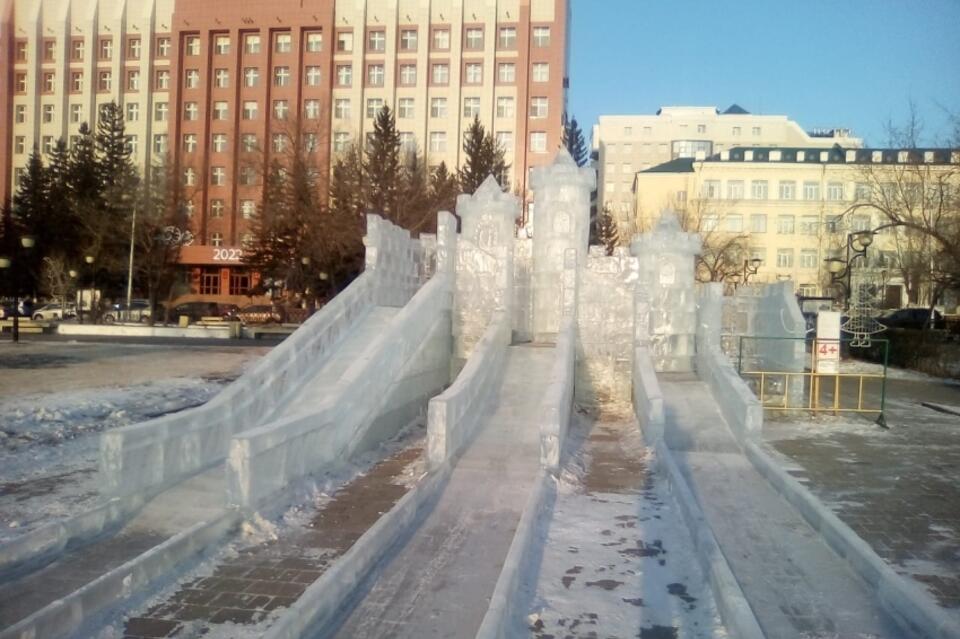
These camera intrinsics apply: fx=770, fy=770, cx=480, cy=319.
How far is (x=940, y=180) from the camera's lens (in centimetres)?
2661

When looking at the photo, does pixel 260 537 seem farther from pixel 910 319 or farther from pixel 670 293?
pixel 910 319

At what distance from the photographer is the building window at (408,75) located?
6175cm

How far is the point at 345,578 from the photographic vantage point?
19.4 feet

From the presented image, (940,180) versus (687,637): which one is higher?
(940,180)

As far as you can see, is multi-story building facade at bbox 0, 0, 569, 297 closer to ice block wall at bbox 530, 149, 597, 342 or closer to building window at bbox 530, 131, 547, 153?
building window at bbox 530, 131, 547, 153

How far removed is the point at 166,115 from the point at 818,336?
6154 cm

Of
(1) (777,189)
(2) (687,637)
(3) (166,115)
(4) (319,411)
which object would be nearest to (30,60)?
(3) (166,115)

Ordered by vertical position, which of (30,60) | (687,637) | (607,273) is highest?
(30,60)

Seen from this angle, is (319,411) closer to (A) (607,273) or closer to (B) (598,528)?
(B) (598,528)

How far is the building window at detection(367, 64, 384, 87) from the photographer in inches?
2451

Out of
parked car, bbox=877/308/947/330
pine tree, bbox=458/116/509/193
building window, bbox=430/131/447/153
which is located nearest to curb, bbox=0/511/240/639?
parked car, bbox=877/308/947/330

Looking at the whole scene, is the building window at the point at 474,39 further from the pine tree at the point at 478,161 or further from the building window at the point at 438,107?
the pine tree at the point at 478,161

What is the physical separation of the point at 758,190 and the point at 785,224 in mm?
3342

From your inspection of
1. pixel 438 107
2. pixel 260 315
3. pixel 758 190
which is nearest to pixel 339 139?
pixel 438 107
